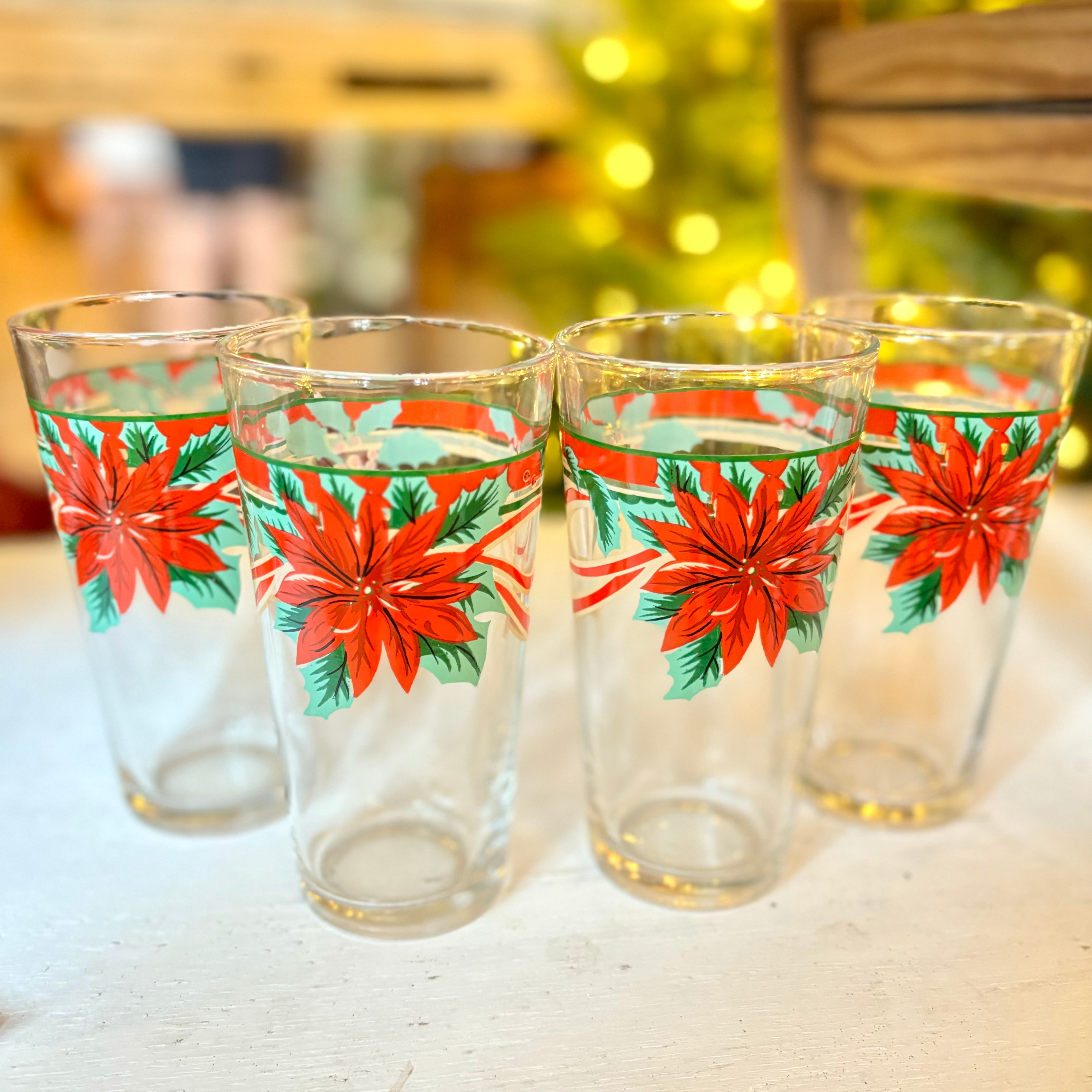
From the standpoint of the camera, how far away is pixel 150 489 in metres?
0.41

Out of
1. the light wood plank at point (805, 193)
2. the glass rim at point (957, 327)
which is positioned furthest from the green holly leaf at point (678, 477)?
the light wood plank at point (805, 193)

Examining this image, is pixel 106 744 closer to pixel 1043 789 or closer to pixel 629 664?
pixel 629 664

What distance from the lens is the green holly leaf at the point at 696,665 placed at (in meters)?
0.38

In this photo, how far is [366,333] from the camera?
44 cm

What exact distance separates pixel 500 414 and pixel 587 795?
17cm

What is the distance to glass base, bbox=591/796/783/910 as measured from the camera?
42 cm

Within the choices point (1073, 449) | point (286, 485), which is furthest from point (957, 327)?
point (1073, 449)

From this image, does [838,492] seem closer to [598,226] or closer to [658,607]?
[658,607]

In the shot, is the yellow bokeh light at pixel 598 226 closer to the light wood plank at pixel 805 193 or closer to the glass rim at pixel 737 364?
the light wood plank at pixel 805 193

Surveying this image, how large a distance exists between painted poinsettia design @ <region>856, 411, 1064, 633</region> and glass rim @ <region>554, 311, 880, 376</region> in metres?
0.05

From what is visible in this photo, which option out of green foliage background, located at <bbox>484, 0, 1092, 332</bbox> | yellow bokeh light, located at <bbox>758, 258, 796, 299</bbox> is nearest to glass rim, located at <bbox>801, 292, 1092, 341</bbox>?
yellow bokeh light, located at <bbox>758, 258, 796, 299</bbox>

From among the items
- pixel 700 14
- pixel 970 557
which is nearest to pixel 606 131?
pixel 700 14

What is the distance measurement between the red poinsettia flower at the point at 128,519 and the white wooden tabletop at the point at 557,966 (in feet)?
0.39

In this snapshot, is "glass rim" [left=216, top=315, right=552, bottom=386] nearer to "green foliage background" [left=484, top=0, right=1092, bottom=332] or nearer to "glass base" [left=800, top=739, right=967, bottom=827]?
"glass base" [left=800, top=739, right=967, bottom=827]
